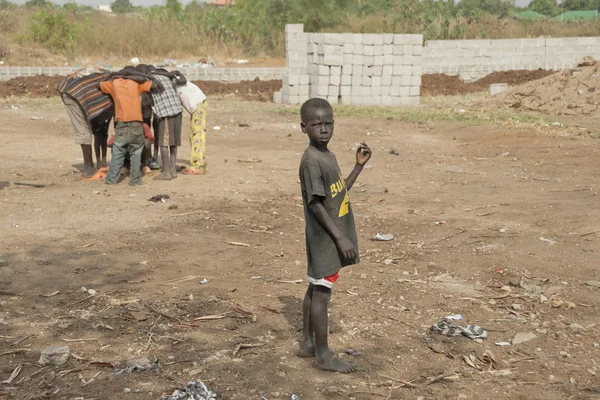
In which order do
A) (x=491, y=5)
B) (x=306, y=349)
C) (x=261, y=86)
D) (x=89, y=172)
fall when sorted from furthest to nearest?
(x=491, y=5) → (x=261, y=86) → (x=89, y=172) → (x=306, y=349)

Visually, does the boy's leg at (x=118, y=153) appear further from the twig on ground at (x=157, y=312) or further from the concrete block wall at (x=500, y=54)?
the concrete block wall at (x=500, y=54)

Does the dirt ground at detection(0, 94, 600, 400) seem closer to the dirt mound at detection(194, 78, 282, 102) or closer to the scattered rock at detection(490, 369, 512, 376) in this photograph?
the scattered rock at detection(490, 369, 512, 376)

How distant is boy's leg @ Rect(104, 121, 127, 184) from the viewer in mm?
8719

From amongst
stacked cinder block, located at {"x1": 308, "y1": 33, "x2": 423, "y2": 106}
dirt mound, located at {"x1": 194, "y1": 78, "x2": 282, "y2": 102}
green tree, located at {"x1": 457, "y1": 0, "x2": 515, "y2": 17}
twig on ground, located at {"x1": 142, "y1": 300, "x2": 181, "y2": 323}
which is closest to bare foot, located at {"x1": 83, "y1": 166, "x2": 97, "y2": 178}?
twig on ground, located at {"x1": 142, "y1": 300, "x2": 181, "y2": 323}

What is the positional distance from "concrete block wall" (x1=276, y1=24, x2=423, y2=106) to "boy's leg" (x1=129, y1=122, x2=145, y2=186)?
999 cm

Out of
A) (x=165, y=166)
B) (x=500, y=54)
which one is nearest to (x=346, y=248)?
(x=165, y=166)

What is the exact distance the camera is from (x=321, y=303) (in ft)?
13.1

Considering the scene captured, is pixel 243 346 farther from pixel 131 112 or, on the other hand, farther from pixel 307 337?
pixel 131 112

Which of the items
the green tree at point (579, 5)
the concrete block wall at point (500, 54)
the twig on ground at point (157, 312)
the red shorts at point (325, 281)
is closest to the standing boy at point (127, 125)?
the twig on ground at point (157, 312)

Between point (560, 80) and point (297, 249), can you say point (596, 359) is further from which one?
point (560, 80)

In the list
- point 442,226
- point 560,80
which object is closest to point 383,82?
point 560,80

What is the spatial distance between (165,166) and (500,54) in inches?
709

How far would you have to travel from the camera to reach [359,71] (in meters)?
18.7

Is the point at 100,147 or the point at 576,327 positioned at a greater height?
the point at 100,147
